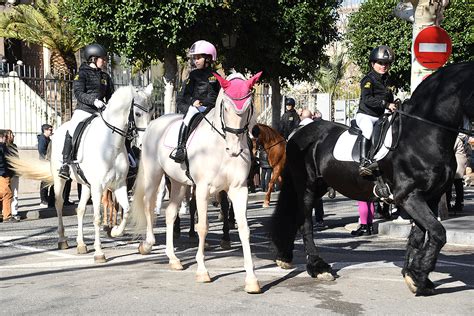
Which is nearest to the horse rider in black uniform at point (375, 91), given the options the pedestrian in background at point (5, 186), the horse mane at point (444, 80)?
the horse mane at point (444, 80)

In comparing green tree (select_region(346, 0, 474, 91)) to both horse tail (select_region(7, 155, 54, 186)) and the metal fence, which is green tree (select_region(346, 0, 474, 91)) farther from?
horse tail (select_region(7, 155, 54, 186))

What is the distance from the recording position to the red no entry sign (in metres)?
13.0

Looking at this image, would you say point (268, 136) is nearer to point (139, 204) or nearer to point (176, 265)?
point (139, 204)

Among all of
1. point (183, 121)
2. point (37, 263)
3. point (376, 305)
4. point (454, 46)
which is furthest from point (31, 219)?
point (454, 46)

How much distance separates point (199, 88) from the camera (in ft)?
34.8

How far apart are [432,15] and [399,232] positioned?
3770 millimetres

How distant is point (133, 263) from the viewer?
10.6 metres

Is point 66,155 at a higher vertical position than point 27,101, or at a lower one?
lower

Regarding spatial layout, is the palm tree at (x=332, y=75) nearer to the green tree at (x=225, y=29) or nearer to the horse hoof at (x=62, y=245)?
the green tree at (x=225, y=29)

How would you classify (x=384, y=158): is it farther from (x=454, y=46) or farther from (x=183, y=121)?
(x=454, y=46)

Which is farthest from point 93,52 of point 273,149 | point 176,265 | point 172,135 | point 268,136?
point 273,149

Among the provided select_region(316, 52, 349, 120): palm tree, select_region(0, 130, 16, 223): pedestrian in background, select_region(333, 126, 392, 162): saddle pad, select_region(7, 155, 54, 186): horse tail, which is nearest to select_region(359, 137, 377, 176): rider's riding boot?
select_region(333, 126, 392, 162): saddle pad

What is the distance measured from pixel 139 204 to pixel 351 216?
7.11m

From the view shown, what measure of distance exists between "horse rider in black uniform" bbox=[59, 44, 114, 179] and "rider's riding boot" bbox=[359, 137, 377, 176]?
13.6 ft
